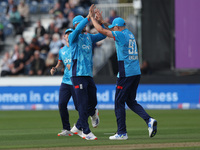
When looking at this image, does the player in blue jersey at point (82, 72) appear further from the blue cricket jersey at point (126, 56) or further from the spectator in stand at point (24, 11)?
the spectator in stand at point (24, 11)

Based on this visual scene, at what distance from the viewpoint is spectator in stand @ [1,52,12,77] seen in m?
23.5

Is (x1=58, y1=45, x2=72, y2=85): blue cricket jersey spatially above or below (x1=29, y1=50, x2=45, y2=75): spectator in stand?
above

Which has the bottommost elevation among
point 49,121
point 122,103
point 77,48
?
point 49,121

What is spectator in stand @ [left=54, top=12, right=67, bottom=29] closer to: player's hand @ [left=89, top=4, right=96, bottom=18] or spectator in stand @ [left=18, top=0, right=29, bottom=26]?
spectator in stand @ [left=18, top=0, right=29, bottom=26]

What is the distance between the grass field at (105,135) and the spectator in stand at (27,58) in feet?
22.8

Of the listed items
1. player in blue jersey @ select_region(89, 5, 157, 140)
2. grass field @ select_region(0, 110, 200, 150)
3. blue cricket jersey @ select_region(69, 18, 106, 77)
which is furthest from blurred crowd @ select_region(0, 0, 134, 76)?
player in blue jersey @ select_region(89, 5, 157, 140)

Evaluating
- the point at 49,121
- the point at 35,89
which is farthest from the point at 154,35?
the point at 49,121

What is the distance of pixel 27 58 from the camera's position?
23578mm

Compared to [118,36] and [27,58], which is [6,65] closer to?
[27,58]

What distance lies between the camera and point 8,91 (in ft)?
71.5

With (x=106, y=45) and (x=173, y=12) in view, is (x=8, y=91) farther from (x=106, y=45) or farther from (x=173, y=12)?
(x=173, y=12)

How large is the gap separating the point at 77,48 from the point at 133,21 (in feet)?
42.2

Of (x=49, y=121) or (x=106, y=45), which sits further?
(x=106, y=45)

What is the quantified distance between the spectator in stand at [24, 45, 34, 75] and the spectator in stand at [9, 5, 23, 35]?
2.78 meters
